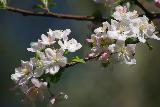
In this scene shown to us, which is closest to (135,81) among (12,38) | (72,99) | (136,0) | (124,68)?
(124,68)

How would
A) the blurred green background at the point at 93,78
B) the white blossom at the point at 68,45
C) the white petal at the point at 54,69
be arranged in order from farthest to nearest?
the blurred green background at the point at 93,78
the white blossom at the point at 68,45
the white petal at the point at 54,69

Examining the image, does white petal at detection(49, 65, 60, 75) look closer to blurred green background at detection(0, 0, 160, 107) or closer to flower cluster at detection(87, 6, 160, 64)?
flower cluster at detection(87, 6, 160, 64)

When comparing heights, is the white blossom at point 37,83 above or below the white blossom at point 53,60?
below

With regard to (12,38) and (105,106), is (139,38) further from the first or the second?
(105,106)

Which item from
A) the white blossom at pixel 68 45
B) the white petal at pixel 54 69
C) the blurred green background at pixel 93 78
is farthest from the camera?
the blurred green background at pixel 93 78

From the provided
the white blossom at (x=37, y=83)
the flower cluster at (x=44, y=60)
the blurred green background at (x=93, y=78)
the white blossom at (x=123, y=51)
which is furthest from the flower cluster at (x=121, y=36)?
the blurred green background at (x=93, y=78)

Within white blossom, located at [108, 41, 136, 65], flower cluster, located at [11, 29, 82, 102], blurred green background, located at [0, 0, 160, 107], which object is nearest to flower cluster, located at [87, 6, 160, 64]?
white blossom, located at [108, 41, 136, 65]

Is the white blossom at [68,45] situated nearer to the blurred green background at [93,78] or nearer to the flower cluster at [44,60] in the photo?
the flower cluster at [44,60]

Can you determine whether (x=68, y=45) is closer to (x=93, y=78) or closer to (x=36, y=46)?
(x=36, y=46)
